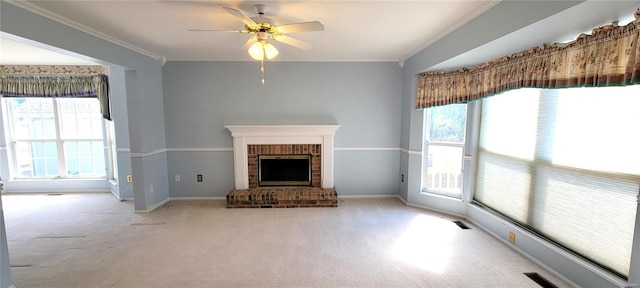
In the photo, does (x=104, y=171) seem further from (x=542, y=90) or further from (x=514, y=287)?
(x=542, y=90)

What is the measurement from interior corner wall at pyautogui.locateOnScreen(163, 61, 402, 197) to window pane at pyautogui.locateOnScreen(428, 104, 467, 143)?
59 cm

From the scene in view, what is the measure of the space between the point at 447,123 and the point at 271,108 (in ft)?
8.72

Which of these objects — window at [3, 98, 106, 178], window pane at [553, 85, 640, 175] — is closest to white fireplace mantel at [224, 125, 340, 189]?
window pane at [553, 85, 640, 175]

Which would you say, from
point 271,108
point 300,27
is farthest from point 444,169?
point 300,27

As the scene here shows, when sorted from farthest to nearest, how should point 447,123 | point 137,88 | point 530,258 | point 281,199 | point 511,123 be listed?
point 281,199 < point 447,123 < point 137,88 < point 511,123 < point 530,258

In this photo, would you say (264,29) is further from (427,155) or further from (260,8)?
(427,155)

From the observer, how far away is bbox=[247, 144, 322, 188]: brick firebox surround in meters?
4.15

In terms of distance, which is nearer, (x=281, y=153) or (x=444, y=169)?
A: (x=444, y=169)

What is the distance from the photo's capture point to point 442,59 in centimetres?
292

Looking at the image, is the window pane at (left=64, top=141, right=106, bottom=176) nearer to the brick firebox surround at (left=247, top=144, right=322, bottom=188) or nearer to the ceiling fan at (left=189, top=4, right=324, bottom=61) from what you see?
the brick firebox surround at (left=247, top=144, right=322, bottom=188)

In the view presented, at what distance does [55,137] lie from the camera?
15.7ft

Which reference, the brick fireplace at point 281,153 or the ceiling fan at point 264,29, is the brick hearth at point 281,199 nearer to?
the brick fireplace at point 281,153

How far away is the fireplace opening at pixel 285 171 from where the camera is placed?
4.25 meters

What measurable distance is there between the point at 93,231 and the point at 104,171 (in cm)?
225
